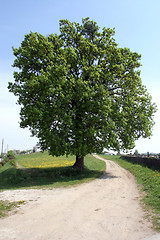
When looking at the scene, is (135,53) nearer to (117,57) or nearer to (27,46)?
(117,57)

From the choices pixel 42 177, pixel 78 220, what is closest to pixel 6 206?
pixel 78 220

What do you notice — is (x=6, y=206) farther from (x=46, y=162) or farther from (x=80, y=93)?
(x=46, y=162)

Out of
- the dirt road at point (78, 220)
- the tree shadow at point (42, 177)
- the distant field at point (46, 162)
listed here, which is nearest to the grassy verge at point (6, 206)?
the dirt road at point (78, 220)

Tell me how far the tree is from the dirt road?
8492 mm

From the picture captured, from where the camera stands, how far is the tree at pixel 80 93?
793 inches

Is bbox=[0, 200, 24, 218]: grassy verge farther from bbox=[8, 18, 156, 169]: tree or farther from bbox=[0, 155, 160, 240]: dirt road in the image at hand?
bbox=[8, 18, 156, 169]: tree

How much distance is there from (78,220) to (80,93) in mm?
14191

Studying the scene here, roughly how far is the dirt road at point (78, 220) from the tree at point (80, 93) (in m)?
8.49

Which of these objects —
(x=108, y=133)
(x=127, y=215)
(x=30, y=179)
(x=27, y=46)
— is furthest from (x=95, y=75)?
(x=127, y=215)

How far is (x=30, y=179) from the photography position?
20.5 metres

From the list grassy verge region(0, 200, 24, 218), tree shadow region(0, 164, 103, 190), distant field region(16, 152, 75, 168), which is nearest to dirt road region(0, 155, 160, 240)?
grassy verge region(0, 200, 24, 218)

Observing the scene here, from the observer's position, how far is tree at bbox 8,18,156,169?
20.1 m

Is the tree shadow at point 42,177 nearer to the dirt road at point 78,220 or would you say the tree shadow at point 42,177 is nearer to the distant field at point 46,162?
the distant field at point 46,162

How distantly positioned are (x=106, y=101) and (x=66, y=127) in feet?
16.4
